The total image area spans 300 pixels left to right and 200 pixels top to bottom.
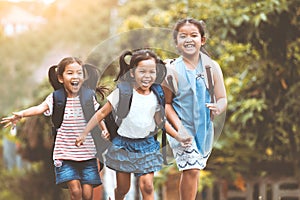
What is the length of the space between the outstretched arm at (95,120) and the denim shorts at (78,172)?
126 millimetres

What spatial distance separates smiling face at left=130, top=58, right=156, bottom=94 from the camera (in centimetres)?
331

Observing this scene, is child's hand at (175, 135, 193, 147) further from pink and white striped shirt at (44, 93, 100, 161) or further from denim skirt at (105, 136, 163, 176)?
pink and white striped shirt at (44, 93, 100, 161)

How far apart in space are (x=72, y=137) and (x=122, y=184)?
317mm

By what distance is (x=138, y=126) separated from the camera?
333 cm

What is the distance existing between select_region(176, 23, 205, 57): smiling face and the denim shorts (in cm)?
68

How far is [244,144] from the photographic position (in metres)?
8.30

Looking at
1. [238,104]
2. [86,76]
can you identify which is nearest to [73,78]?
[86,76]

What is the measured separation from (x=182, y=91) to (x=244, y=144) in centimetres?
496

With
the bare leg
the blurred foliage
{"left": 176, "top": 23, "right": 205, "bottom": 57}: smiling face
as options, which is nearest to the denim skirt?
the bare leg

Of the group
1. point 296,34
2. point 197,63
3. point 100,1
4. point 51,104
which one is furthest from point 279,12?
point 100,1

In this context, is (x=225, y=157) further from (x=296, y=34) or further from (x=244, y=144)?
(x=296, y=34)

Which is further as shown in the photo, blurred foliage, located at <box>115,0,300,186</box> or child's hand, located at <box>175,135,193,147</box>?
blurred foliage, located at <box>115,0,300,186</box>

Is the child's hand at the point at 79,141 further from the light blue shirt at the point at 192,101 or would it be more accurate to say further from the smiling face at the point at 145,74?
the light blue shirt at the point at 192,101

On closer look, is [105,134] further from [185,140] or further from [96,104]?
[185,140]
